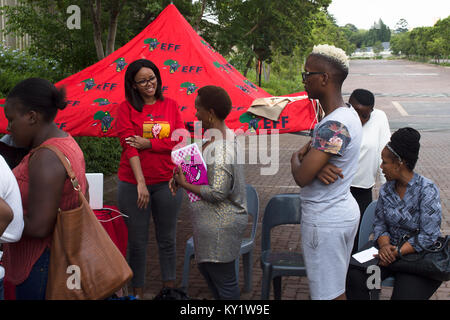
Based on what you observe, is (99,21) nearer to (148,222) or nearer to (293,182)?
(293,182)

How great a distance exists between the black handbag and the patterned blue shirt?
0.14ft

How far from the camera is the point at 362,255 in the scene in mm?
3404

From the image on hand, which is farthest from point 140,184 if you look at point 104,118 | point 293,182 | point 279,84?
point 279,84

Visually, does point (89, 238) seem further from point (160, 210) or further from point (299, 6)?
point (299, 6)

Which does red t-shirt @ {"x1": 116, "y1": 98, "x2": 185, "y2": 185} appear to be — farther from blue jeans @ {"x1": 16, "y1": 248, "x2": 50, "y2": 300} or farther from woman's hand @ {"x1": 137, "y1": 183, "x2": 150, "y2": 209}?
blue jeans @ {"x1": 16, "y1": 248, "x2": 50, "y2": 300}

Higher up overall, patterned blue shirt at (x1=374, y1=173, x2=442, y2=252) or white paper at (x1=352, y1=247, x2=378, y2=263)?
patterned blue shirt at (x1=374, y1=173, x2=442, y2=252)

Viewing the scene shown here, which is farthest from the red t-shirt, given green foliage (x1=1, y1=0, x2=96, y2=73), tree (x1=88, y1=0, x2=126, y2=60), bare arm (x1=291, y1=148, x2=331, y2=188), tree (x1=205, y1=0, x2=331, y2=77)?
tree (x1=205, y1=0, x2=331, y2=77)

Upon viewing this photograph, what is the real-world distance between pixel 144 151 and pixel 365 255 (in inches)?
66.8

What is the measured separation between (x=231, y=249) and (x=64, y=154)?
119 centimetres

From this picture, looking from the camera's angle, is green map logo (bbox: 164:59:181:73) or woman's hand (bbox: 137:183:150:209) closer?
woman's hand (bbox: 137:183:150:209)

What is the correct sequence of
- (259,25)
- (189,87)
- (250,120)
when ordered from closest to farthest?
(250,120)
(189,87)
(259,25)

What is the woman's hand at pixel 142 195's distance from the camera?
11.8 feet

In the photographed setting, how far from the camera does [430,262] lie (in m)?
3.12

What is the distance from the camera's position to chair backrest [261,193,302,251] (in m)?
4.17
